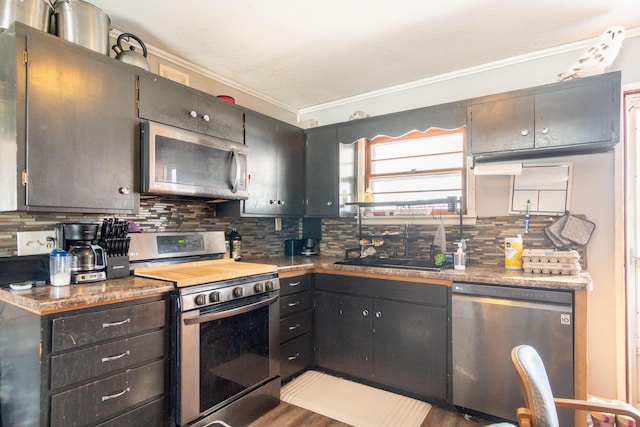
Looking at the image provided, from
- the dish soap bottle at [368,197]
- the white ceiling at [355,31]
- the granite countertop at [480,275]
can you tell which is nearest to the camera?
the granite countertop at [480,275]

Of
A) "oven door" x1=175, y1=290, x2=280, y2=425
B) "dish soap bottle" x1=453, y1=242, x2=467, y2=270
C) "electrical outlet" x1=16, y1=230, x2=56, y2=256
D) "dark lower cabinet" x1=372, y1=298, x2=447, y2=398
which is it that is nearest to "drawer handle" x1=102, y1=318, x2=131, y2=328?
"oven door" x1=175, y1=290, x2=280, y2=425

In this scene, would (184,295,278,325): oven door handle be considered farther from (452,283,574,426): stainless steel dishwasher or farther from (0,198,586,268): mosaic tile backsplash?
(452,283,574,426): stainless steel dishwasher

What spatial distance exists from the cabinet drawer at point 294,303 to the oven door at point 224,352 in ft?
0.59

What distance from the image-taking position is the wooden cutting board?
1834mm

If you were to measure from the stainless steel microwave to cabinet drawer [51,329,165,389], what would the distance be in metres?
0.85

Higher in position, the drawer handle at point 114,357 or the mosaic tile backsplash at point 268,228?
the mosaic tile backsplash at point 268,228

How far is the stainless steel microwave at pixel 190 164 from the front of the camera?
2008mm

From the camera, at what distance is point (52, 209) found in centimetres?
166

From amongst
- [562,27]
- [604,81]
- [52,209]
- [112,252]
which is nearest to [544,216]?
[604,81]

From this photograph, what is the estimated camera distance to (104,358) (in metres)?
1.52

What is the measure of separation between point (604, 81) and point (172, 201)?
2935mm

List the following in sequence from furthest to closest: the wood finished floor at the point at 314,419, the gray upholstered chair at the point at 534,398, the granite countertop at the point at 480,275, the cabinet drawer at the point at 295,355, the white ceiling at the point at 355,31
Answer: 1. the cabinet drawer at the point at 295,355
2. the wood finished floor at the point at 314,419
3. the white ceiling at the point at 355,31
4. the granite countertop at the point at 480,275
5. the gray upholstered chair at the point at 534,398

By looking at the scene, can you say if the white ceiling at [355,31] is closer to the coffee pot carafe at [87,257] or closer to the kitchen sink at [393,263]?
the coffee pot carafe at [87,257]

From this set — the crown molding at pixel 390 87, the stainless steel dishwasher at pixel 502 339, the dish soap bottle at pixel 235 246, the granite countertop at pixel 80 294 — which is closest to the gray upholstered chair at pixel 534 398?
the stainless steel dishwasher at pixel 502 339
